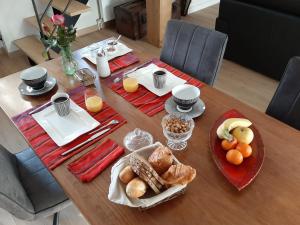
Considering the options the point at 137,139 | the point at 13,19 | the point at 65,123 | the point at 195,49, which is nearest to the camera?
the point at 137,139

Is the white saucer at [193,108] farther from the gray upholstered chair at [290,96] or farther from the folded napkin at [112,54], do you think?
the folded napkin at [112,54]

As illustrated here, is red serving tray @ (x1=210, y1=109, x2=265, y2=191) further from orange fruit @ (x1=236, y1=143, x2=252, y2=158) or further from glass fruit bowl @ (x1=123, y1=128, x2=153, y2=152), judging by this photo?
glass fruit bowl @ (x1=123, y1=128, x2=153, y2=152)

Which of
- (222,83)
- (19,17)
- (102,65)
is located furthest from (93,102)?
(19,17)

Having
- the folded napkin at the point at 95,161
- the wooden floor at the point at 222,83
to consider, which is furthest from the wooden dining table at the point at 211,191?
the wooden floor at the point at 222,83

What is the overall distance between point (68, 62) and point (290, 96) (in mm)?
1071

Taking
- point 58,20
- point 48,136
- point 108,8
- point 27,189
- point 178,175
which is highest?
point 58,20

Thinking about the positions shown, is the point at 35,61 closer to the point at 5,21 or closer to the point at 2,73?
the point at 2,73

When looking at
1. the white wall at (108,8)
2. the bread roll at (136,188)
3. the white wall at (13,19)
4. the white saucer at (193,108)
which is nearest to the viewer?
A: the bread roll at (136,188)

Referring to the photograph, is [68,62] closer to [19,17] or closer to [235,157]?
[235,157]

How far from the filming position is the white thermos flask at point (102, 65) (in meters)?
1.34

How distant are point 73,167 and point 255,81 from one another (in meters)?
2.19

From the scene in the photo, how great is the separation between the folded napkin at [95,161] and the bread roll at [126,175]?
0.13m

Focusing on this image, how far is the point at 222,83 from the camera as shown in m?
2.65

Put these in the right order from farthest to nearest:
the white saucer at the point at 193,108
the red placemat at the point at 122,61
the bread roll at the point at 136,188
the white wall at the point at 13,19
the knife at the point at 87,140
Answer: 1. the white wall at the point at 13,19
2. the red placemat at the point at 122,61
3. the white saucer at the point at 193,108
4. the knife at the point at 87,140
5. the bread roll at the point at 136,188
